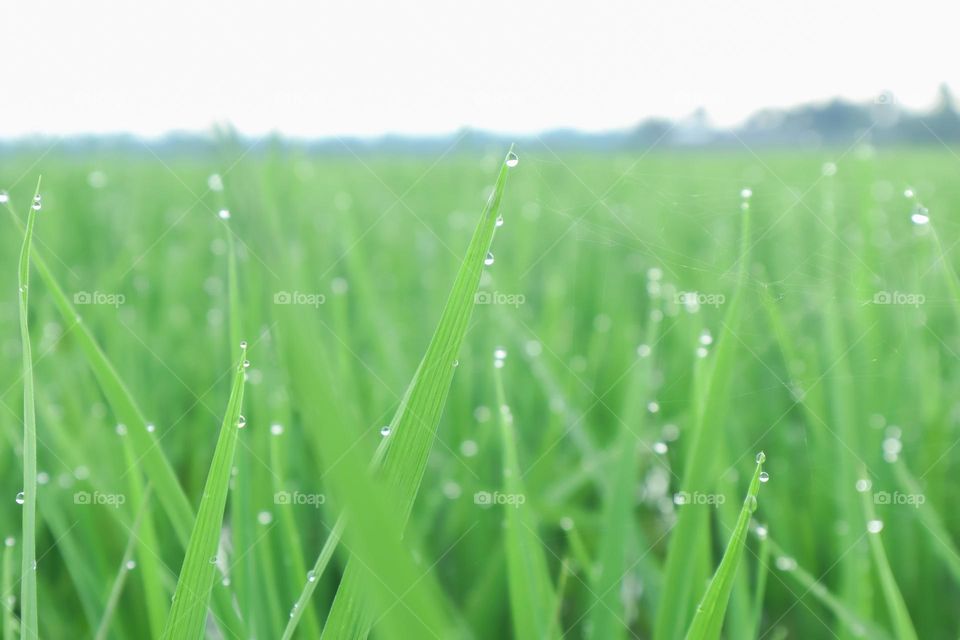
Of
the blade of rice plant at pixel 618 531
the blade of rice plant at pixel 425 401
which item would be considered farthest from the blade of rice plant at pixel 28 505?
the blade of rice plant at pixel 618 531

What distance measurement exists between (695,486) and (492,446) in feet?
1.29

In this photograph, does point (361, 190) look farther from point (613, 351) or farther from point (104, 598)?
point (104, 598)

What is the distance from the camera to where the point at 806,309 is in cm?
88

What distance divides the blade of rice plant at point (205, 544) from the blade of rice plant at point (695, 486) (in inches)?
10.7

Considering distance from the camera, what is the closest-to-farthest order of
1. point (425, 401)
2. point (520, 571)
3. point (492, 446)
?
point (425, 401) < point (520, 571) < point (492, 446)

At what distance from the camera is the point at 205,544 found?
0.35m

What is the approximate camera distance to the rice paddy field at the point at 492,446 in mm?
335

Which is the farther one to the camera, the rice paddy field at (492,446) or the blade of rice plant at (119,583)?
the blade of rice plant at (119,583)

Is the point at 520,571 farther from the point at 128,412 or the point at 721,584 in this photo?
the point at 128,412

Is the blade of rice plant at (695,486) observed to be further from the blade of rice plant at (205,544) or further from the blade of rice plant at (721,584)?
the blade of rice plant at (205,544)

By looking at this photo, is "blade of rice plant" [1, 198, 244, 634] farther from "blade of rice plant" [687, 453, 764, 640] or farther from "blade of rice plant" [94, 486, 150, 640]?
"blade of rice plant" [687, 453, 764, 640]

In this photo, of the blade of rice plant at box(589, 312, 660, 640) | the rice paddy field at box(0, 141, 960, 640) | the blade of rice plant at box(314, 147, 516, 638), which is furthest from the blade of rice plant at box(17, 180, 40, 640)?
the blade of rice plant at box(589, 312, 660, 640)

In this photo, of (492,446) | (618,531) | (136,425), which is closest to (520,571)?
(618,531)

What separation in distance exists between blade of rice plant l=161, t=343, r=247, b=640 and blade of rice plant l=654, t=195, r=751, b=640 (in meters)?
0.27
